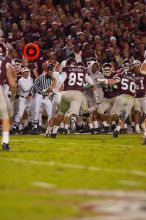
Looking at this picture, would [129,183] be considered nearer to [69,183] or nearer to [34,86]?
[69,183]

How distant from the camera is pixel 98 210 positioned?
771cm

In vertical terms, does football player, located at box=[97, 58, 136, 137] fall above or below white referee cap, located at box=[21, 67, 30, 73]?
below

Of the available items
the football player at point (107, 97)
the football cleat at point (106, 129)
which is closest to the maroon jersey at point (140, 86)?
the football player at point (107, 97)

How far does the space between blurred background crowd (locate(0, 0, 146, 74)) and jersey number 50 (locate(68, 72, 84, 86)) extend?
382 cm

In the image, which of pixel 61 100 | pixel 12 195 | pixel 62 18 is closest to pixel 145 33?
pixel 62 18

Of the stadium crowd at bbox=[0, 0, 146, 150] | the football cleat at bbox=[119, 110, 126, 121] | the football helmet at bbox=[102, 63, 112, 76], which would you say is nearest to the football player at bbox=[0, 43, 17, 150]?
the stadium crowd at bbox=[0, 0, 146, 150]

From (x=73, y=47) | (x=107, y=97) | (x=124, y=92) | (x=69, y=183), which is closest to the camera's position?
(x=69, y=183)

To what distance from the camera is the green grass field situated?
7.66 m

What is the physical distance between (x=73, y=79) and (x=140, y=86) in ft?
13.0

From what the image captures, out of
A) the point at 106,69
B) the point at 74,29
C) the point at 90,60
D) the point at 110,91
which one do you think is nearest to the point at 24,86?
the point at 90,60

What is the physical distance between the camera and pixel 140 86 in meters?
23.3

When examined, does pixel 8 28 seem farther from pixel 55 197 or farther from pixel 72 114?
pixel 55 197

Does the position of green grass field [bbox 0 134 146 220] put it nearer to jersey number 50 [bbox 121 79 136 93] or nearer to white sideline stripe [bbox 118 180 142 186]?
white sideline stripe [bbox 118 180 142 186]

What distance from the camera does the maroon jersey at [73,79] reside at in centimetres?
1977
